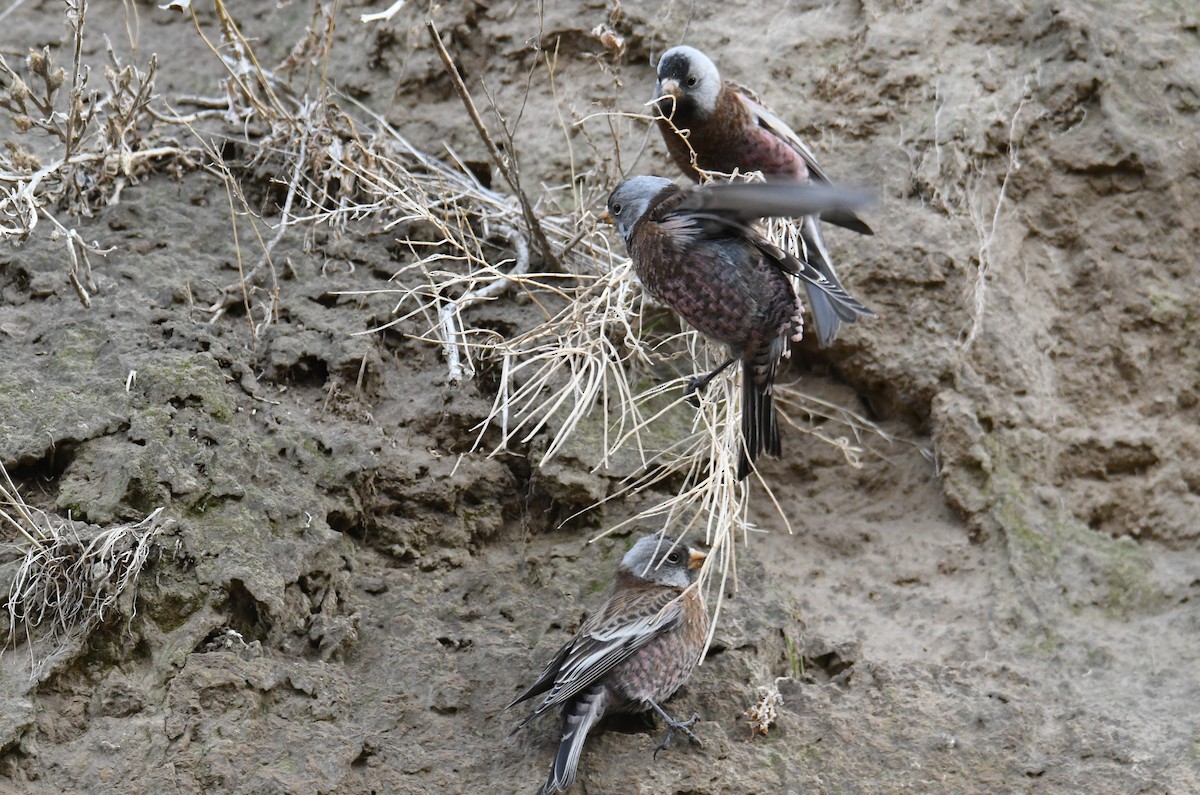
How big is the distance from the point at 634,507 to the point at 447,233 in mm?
1153

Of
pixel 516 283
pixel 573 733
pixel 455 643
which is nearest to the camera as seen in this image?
pixel 573 733

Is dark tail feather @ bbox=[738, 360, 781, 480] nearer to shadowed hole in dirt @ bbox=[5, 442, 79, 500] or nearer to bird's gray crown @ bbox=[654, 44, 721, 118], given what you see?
bird's gray crown @ bbox=[654, 44, 721, 118]

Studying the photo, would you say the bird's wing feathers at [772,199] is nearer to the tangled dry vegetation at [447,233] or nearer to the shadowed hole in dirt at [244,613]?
the tangled dry vegetation at [447,233]

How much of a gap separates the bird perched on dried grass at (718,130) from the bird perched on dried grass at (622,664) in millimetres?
1589

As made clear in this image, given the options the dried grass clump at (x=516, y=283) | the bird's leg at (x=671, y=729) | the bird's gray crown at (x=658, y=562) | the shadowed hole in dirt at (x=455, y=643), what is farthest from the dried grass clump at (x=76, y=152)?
the bird's leg at (x=671, y=729)

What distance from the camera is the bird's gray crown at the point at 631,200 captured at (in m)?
4.41

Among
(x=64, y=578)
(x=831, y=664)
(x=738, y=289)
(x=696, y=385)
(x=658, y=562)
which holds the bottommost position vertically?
(x=831, y=664)

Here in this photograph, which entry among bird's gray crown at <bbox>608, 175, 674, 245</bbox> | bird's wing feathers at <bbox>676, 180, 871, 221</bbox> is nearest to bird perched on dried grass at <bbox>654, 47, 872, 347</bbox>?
bird's gray crown at <bbox>608, 175, 674, 245</bbox>

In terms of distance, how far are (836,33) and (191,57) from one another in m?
2.89

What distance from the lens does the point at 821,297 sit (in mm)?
4457

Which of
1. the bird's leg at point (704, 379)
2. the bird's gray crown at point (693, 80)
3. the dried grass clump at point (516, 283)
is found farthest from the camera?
the bird's gray crown at point (693, 80)

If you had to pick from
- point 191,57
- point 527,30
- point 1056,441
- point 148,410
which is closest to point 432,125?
point 527,30

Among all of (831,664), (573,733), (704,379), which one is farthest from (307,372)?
(831,664)

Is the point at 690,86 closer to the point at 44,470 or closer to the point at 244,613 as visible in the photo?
the point at 244,613
